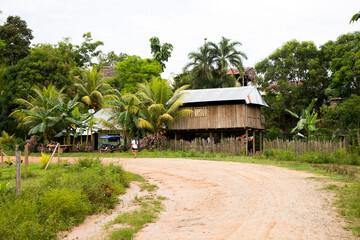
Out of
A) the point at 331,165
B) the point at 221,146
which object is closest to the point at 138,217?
the point at 331,165

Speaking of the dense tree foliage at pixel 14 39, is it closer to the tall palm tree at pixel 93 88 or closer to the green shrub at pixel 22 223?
the tall palm tree at pixel 93 88

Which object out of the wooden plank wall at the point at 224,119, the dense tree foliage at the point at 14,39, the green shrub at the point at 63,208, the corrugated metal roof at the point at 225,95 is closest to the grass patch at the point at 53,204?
the green shrub at the point at 63,208

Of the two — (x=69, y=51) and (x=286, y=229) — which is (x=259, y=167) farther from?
(x=69, y=51)

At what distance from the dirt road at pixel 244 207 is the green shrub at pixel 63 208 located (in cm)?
150

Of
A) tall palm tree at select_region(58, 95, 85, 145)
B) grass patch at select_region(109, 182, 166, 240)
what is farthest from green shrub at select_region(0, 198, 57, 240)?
tall palm tree at select_region(58, 95, 85, 145)

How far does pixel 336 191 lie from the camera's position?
9.96 metres

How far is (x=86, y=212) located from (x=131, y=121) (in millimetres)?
17965

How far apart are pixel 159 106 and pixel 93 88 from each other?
40.8ft

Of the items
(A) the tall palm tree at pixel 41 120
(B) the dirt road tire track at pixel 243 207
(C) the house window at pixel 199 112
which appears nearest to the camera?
(B) the dirt road tire track at pixel 243 207

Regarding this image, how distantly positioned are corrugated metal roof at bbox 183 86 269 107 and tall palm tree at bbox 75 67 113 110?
10.3 metres

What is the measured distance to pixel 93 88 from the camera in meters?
35.0

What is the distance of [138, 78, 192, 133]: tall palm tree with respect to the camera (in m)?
25.2

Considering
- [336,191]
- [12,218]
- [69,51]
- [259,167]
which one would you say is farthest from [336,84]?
[69,51]

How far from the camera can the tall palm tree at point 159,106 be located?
82.6ft
